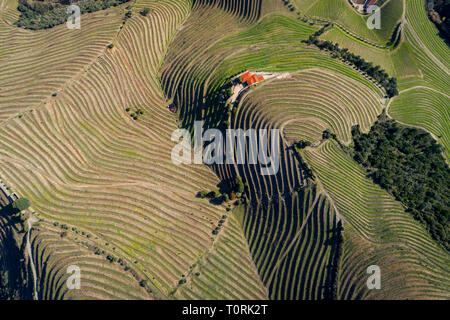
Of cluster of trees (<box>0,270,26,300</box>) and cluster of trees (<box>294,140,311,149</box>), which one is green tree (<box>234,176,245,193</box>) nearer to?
cluster of trees (<box>294,140,311,149</box>)

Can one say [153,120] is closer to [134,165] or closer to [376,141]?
[134,165]

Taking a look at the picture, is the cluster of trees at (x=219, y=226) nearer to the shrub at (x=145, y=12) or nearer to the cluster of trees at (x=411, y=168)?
the cluster of trees at (x=411, y=168)

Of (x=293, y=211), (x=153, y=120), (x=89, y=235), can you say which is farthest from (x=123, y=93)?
(x=293, y=211)

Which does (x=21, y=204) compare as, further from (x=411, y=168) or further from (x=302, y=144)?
(x=411, y=168)

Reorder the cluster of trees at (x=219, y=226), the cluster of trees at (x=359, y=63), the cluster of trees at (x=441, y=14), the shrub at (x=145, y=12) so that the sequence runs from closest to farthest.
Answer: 1. the cluster of trees at (x=219, y=226)
2. the cluster of trees at (x=359, y=63)
3. the shrub at (x=145, y=12)
4. the cluster of trees at (x=441, y=14)

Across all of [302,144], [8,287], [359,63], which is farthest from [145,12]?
[8,287]

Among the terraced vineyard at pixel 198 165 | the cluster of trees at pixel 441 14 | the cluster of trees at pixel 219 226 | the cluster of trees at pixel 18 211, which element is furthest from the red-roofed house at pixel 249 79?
the cluster of trees at pixel 441 14
